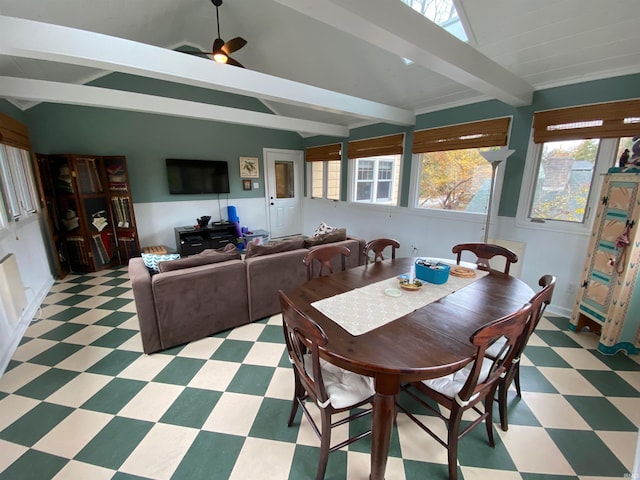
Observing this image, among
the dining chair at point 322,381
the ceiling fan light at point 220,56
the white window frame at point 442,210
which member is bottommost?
the dining chair at point 322,381

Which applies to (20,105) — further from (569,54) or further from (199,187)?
(569,54)

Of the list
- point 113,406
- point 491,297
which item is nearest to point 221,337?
point 113,406

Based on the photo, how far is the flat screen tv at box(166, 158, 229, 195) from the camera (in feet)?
15.8

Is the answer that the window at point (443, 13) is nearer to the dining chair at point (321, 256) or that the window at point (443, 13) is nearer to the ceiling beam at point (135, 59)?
the ceiling beam at point (135, 59)

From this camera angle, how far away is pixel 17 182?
120 inches

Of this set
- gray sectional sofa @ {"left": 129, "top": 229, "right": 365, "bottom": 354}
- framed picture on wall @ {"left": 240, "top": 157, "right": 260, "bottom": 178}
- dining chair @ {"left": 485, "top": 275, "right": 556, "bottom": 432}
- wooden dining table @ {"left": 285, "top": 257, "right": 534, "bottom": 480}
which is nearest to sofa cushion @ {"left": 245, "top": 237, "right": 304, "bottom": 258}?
gray sectional sofa @ {"left": 129, "top": 229, "right": 365, "bottom": 354}

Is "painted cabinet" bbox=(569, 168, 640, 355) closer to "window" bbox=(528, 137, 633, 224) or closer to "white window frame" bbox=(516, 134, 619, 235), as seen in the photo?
"white window frame" bbox=(516, 134, 619, 235)

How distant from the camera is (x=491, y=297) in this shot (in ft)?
5.14

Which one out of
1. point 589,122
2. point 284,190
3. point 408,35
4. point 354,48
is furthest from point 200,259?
point 284,190

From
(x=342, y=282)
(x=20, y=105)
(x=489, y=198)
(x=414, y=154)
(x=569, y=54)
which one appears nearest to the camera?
(x=342, y=282)

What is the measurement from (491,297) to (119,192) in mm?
5077

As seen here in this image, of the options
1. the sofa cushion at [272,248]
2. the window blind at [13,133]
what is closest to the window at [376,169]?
the sofa cushion at [272,248]

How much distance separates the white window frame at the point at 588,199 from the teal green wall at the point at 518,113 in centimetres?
6

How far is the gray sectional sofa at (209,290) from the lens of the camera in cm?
206
